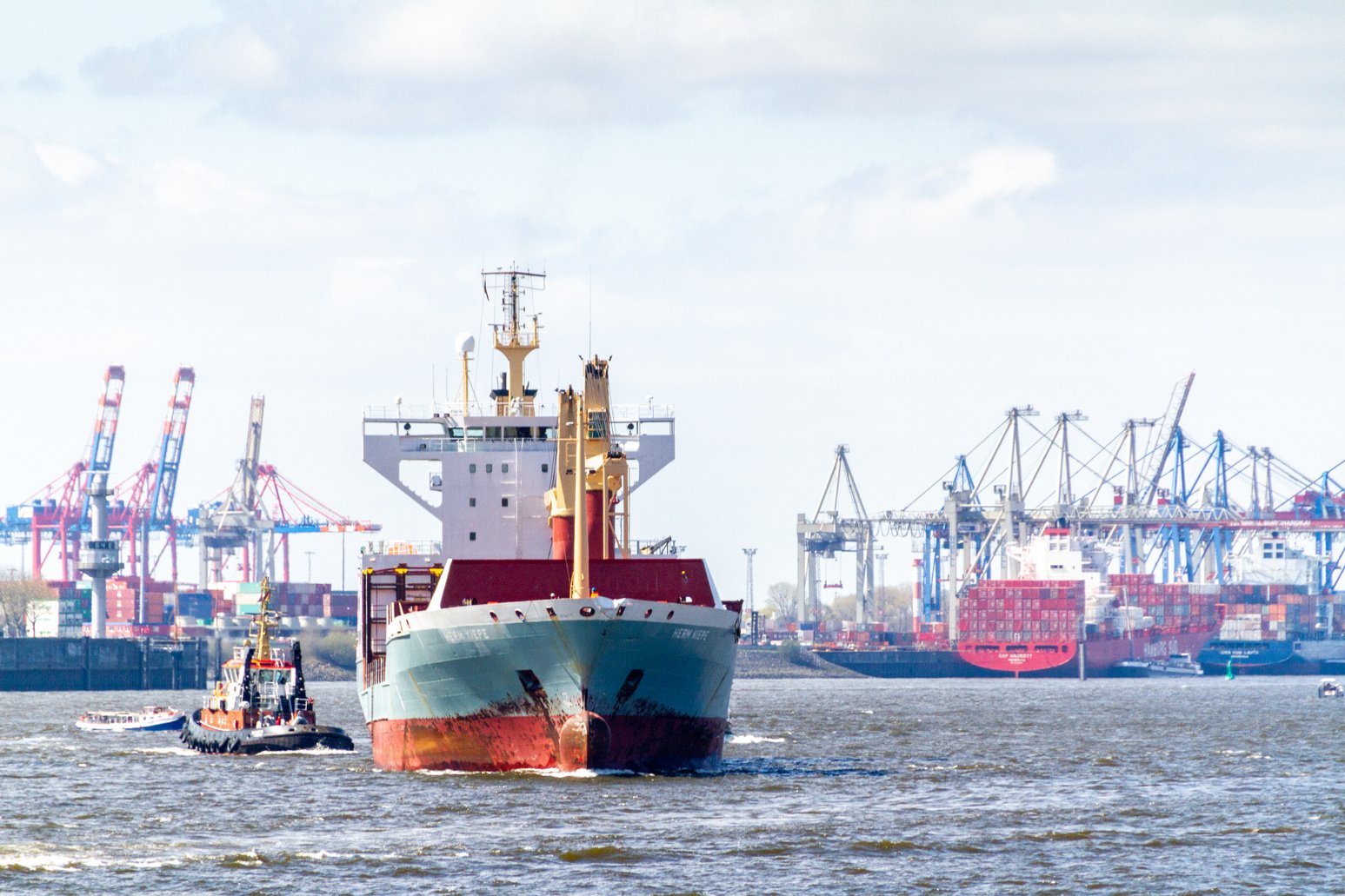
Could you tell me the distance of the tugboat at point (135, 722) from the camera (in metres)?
85.9

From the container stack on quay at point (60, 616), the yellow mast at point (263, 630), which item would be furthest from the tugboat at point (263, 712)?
the container stack on quay at point (60, 616)

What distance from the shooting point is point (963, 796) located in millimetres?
46531

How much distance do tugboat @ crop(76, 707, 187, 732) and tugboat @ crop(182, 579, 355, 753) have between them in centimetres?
2043

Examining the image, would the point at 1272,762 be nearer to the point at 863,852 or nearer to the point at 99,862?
the point at 863,852

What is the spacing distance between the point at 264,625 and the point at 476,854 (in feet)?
98.3

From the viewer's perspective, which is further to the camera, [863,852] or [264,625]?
[264,625]

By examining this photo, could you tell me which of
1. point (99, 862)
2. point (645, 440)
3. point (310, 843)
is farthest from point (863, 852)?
point (645, 440)

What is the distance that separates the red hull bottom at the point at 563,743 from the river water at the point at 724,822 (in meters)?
0.50

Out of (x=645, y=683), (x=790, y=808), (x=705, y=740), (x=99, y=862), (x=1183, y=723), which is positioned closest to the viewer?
(x=99, y=862)

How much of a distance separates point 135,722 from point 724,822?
52042 millimetres

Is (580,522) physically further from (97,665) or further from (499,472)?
(97,665)

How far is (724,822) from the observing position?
1571 inches

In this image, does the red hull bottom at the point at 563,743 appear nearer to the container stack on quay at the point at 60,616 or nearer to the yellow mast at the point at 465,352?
the yellow mast at the point at 465,352

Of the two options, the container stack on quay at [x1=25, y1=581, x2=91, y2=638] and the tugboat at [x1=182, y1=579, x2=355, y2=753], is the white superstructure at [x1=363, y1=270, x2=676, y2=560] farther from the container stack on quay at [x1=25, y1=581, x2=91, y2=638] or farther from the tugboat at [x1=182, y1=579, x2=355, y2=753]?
the container stack on quay at [x1=25, y1=581, x2=91, y2=638]
